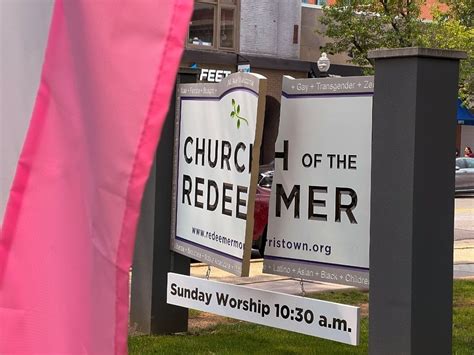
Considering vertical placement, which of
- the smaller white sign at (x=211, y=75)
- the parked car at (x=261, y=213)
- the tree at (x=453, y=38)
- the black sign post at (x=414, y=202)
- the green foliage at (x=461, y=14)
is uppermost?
the green foliage at (x=461, y=14)

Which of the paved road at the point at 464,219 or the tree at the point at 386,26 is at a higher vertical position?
the tree at the point at 386,26

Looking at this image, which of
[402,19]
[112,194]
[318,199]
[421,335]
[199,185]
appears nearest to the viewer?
[112,194]

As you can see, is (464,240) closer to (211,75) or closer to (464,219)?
(464,219)

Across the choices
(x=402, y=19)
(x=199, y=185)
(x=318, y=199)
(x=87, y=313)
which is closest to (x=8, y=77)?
(x=87, y=313)

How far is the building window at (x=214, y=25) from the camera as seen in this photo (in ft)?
102

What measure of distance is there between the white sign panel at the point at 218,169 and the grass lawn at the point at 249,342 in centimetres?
71

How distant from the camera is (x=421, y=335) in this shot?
5.18 m

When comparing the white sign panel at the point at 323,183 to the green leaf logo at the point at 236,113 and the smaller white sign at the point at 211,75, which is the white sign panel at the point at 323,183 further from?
the smaller white sign at the point at 211,75

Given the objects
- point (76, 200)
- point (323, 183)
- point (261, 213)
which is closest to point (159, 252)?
point (323, 183)

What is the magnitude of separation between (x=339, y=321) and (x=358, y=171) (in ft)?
3.04

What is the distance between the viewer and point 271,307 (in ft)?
20.2

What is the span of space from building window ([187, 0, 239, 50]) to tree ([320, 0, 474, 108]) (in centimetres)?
305

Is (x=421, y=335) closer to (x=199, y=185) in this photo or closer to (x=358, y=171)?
(x=358, y=171)

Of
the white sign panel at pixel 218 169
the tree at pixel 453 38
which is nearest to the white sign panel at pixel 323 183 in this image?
the white sign panel at pixel 218 169
